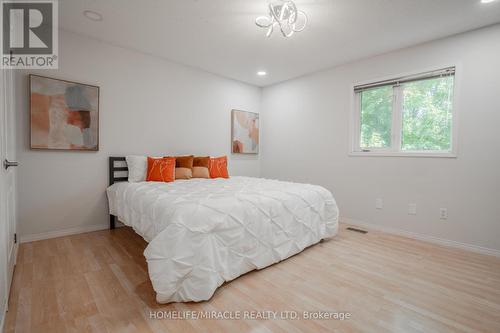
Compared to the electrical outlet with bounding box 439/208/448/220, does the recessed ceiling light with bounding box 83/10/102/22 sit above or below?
above

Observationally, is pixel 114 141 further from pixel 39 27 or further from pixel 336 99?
pixel 336 99

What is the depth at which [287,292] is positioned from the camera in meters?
1.76

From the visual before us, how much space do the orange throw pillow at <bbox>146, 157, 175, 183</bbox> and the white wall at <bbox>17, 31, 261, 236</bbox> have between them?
0.45m

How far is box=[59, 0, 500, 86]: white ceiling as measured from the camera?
225 cm

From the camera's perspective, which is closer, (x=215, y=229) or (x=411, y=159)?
(x=215, y=229)

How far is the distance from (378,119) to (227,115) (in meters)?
2.52

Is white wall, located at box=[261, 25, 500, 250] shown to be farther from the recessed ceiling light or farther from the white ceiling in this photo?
the recessed ceiling light

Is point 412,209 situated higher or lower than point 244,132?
lower

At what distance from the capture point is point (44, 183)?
2695 millimetres

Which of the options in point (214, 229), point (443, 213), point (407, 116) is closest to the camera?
A: point (214, 229)

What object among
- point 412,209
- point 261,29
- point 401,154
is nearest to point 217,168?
point 261,29

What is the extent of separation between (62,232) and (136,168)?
1.12 meters

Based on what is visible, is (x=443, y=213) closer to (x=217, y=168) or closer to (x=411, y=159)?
(x=411, y=159)

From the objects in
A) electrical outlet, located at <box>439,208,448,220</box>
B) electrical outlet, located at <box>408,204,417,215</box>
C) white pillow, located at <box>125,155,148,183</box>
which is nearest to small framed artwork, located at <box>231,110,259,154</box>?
white pillow, located at <box>125,155,148,183</box>
